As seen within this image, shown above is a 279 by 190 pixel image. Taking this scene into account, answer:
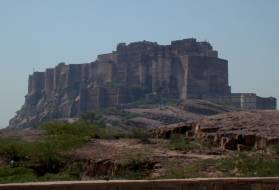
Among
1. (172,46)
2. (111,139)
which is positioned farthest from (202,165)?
(172,46)

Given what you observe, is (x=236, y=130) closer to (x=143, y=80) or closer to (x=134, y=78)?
(x=143, y=80)

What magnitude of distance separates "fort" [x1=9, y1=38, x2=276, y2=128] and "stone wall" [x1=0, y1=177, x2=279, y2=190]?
8492cm

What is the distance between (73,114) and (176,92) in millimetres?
21588

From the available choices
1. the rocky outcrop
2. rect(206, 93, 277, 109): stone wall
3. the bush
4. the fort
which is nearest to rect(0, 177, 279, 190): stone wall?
the rocky outcrop

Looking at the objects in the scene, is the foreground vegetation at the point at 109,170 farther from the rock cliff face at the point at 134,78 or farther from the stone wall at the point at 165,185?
the rock cliff face at the point at 134,78

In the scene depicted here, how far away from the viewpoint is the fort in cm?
9850

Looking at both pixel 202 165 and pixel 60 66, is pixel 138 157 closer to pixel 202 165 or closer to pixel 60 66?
pixel 202 165

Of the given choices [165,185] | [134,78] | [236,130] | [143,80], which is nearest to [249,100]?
[143,80]

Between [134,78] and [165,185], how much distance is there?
100893 mm

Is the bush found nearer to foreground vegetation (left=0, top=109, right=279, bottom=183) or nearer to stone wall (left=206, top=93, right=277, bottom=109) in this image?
foreground vegetation (left=0, top=109, right=279, bottom=183)

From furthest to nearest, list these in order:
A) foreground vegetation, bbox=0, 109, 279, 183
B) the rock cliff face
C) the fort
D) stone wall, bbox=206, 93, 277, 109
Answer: stone wall, bbox=206, 93, 277, 109 → the rock cliff face → the fort → foreground vegetation, bbox=0, 109, 279, 183

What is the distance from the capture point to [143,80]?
10531cm

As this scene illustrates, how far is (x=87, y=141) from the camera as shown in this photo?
19.9 meters

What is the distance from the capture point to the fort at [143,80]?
98500 mm
